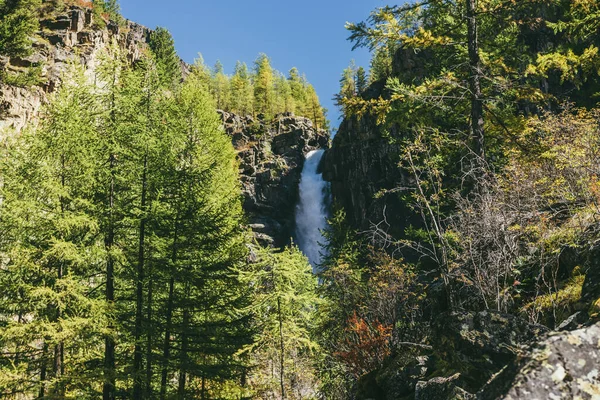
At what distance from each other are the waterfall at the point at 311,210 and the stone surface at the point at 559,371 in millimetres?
41713

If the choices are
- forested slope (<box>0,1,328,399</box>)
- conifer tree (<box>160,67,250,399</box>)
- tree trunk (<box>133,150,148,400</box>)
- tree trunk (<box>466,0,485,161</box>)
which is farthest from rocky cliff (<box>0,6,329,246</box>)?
tree trunk (<box>466,0,485,161</box>)

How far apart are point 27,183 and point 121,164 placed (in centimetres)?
238

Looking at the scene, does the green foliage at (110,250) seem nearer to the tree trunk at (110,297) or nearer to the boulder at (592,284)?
the tree trunk at (110,297)

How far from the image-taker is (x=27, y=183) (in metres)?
9.66

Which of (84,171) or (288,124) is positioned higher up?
(288,124)

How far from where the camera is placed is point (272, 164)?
50781 mm

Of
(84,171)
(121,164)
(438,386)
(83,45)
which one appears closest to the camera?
(438,386)

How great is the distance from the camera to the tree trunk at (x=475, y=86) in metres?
8.45

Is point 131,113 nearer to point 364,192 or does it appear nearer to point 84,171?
point 84,171

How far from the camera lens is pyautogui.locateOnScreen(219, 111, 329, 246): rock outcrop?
4791cm

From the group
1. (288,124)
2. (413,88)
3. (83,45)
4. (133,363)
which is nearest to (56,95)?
(133,363)

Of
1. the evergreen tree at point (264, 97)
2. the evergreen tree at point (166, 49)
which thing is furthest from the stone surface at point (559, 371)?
the evergreen tree at point (264, 97)

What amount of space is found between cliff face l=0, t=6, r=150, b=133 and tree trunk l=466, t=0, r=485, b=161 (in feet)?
70.5

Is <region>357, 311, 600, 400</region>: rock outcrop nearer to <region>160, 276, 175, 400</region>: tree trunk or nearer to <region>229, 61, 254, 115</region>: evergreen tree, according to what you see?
<region>160, 276, 175, 400</region>: tree trunk
